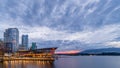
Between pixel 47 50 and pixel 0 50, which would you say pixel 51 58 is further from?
pixel 0 50

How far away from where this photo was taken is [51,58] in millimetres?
164500

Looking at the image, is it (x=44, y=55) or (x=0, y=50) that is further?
(x=0, y=50)

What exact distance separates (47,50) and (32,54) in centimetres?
1728

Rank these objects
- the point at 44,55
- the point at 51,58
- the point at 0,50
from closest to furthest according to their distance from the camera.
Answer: the point at 51,58, the point at 44,55, the point at 0,50

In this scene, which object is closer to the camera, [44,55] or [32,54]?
[44,55]

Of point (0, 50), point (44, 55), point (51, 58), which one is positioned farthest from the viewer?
point (0, 50)

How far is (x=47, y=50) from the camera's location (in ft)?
623

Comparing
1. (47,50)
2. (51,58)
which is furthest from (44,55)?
(51,58)

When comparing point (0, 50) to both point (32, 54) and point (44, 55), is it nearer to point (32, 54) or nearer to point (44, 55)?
point (32, 54)

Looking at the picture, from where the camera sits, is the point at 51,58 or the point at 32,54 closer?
the point at 51,58

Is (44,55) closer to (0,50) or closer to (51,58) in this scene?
(51,58)

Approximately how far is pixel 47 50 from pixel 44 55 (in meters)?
7.09

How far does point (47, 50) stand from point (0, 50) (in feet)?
139

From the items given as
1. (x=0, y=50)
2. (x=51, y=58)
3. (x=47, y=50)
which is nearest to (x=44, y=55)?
(x=47, y=50)
